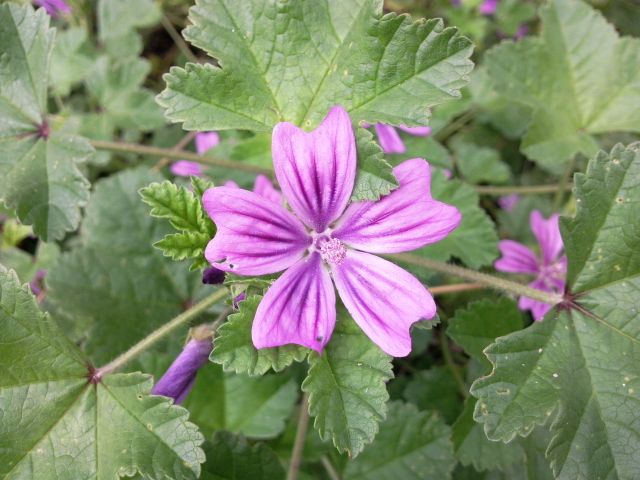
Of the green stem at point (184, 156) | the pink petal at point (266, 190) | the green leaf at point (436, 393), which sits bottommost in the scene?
the green leaf at point (436, 393)

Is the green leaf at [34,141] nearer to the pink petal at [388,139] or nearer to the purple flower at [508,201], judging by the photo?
the pink petal at [388,139]

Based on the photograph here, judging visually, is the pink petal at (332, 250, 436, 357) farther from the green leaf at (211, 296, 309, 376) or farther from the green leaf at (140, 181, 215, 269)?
the green leaf at (140, 181, 215, 269)

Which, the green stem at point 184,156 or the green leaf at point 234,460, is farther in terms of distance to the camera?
the green stem at point 184,156

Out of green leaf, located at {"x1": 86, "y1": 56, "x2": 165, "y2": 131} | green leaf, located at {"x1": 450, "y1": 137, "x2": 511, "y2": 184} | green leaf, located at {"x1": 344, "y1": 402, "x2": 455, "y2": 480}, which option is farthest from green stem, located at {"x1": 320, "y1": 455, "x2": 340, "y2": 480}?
green leaf, located at {"x1": 86, "y1": 56, "x2": 165, "y2": 131}

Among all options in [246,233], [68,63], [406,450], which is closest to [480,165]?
[406,450]

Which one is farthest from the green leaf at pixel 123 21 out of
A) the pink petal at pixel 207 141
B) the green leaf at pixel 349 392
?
the green leaf at pixel 349 392

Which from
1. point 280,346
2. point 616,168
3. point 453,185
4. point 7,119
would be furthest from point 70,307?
point 616,168

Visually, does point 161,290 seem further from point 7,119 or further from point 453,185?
point 453,185
